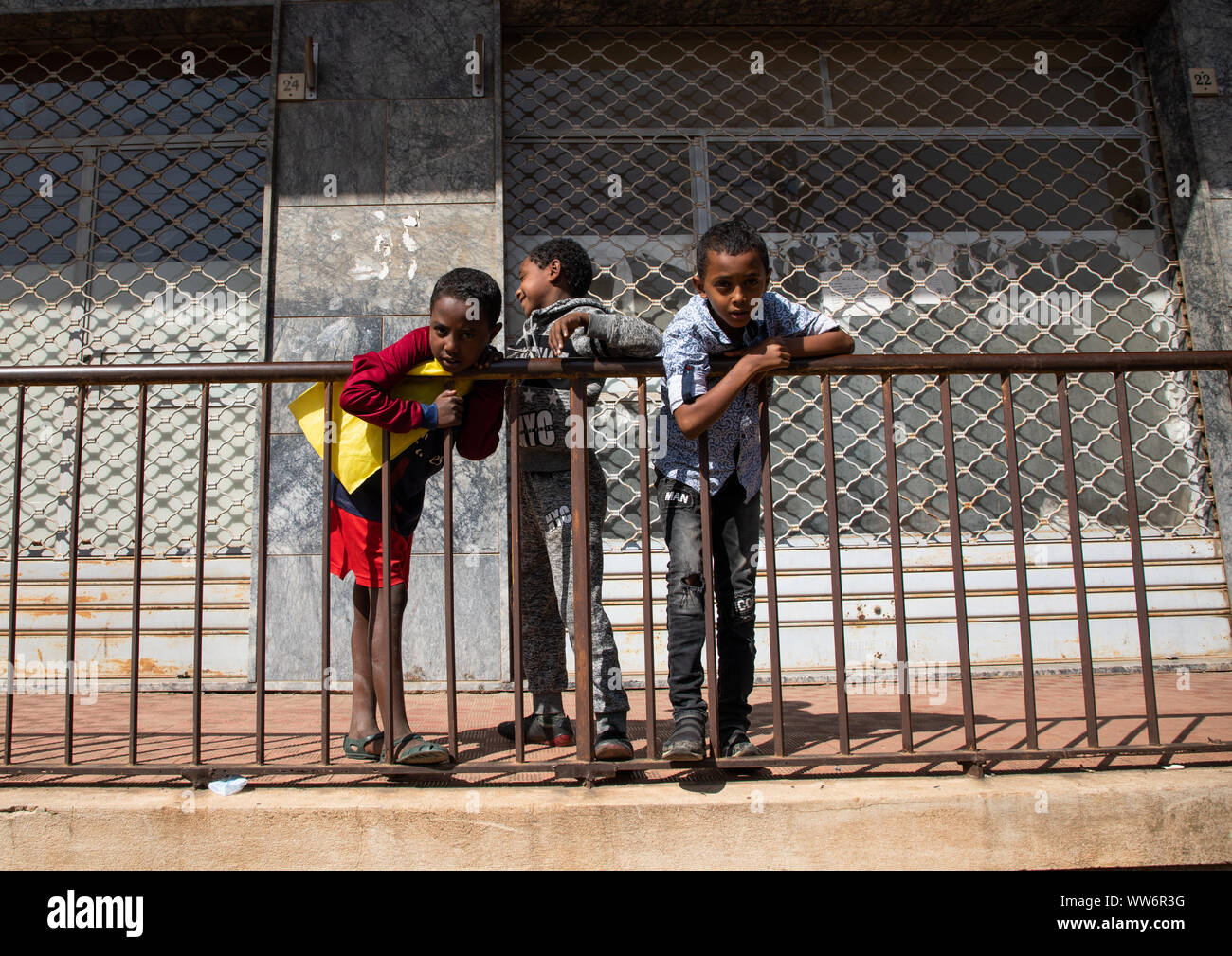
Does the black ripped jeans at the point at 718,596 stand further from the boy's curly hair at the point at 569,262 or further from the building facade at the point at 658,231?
the building facade at the point at 658,231

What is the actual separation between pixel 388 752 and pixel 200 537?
2.94 feet

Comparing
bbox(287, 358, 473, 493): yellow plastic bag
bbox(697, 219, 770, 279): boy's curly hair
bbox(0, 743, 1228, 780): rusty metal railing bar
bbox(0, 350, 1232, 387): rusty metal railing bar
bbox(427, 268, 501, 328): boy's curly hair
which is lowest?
bbox(0, 743, 1228, 780): rusty metal railing bar

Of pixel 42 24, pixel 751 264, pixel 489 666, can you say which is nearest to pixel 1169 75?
pixel 751 264

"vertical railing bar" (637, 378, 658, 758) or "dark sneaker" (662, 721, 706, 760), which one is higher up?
"vertical railing bar" (637, 378, 658, 758)

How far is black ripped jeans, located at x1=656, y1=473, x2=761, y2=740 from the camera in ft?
8.73

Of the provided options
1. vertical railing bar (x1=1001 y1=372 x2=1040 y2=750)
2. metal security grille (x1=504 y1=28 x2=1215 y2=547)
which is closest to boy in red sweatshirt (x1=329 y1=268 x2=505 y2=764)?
vertical railing bar (x1=1001 y1=372 x2=1040 y2=750)

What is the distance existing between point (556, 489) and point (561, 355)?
0.50 m

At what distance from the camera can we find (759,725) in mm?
3658

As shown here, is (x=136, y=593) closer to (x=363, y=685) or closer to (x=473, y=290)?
(x=363, y=685)

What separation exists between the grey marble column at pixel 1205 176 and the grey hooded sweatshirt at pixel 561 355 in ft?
14.3

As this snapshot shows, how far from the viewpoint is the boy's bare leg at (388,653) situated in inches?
106

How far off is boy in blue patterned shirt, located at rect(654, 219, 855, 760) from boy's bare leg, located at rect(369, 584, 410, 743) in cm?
83

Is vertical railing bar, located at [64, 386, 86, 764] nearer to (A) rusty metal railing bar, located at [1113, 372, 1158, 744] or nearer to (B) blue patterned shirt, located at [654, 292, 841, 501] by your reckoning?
(B) blue patterned shirt, located at [654, 292, 841, 501]
